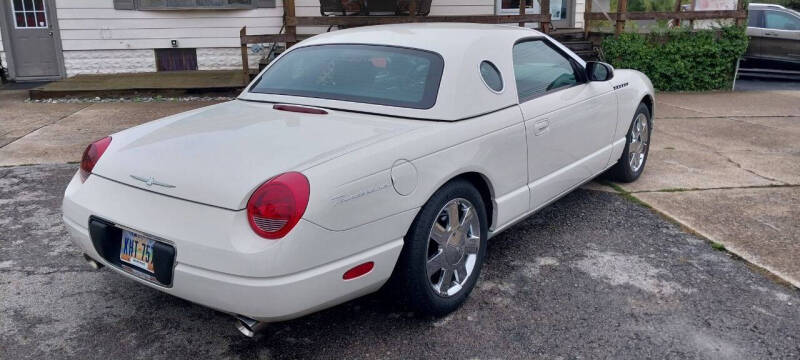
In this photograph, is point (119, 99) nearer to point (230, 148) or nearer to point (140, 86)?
point (140, 86)

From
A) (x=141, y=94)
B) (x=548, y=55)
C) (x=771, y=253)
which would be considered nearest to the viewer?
(x=771, y=253)

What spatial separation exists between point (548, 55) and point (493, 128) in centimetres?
124

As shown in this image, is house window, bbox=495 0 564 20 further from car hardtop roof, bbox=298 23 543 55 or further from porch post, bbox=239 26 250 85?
car hardtop roof, bbox=298 23 543 55

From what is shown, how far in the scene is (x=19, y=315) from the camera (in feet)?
11.1

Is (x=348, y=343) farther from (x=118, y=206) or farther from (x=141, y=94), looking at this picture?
(x=141, y=94)

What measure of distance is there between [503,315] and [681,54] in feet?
31.7

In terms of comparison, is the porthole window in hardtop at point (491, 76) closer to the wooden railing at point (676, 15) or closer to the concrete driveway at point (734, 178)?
the concrete driveway at point (734, 178)

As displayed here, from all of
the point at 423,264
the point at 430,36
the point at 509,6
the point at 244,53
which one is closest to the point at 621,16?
the point at 509,6

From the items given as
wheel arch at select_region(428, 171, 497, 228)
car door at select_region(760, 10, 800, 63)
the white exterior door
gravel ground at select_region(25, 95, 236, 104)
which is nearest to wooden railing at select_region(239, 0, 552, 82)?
gravel ground at select_region(25, 95, 236, 104)

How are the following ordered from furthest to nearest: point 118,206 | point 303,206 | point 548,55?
point 548,55 < point 118,206 < point 303,206

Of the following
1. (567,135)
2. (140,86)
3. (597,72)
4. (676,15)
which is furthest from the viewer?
(676,15)

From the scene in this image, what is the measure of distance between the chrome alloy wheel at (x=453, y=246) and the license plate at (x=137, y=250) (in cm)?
126

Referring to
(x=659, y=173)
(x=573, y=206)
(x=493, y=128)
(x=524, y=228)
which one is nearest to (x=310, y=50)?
(x=493, y=128)

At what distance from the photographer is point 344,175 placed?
2.74m
